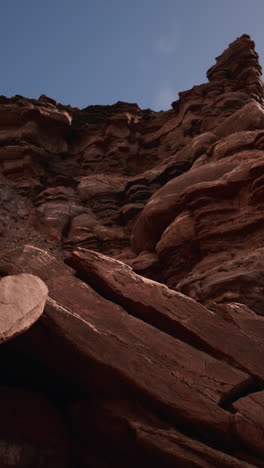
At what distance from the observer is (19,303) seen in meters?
8.64

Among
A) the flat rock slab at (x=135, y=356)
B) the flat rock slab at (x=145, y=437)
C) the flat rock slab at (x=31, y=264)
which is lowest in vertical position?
the flat rock slab at (x=145, y=437)

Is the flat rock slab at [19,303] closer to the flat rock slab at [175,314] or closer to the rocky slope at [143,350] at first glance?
the rocky slope at [143,350]

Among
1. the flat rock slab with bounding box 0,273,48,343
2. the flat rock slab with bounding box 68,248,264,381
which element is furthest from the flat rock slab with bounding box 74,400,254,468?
the flat rock slab with bounding box 0,273,48,343

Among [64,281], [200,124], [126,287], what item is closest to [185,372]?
[126,287]

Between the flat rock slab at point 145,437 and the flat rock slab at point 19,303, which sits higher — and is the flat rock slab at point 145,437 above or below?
below

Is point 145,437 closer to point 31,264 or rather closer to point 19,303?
point 19,303

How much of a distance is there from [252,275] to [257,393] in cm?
546

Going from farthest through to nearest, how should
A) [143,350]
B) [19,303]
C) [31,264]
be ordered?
[31,264]
[143,350]
[19,303]

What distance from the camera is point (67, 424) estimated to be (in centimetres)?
1018

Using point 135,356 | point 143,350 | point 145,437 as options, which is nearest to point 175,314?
point 143,350

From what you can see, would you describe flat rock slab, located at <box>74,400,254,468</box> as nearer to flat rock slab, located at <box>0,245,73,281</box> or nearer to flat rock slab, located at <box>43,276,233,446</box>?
flat rock slab, located at <box>43,276,233,446</box>

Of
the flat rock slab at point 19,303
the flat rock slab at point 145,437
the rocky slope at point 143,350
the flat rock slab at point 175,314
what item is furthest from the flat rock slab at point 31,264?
the flat rock slab at point 145,437

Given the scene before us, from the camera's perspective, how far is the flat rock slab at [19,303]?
793cm

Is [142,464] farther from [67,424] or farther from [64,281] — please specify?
[64,281]
